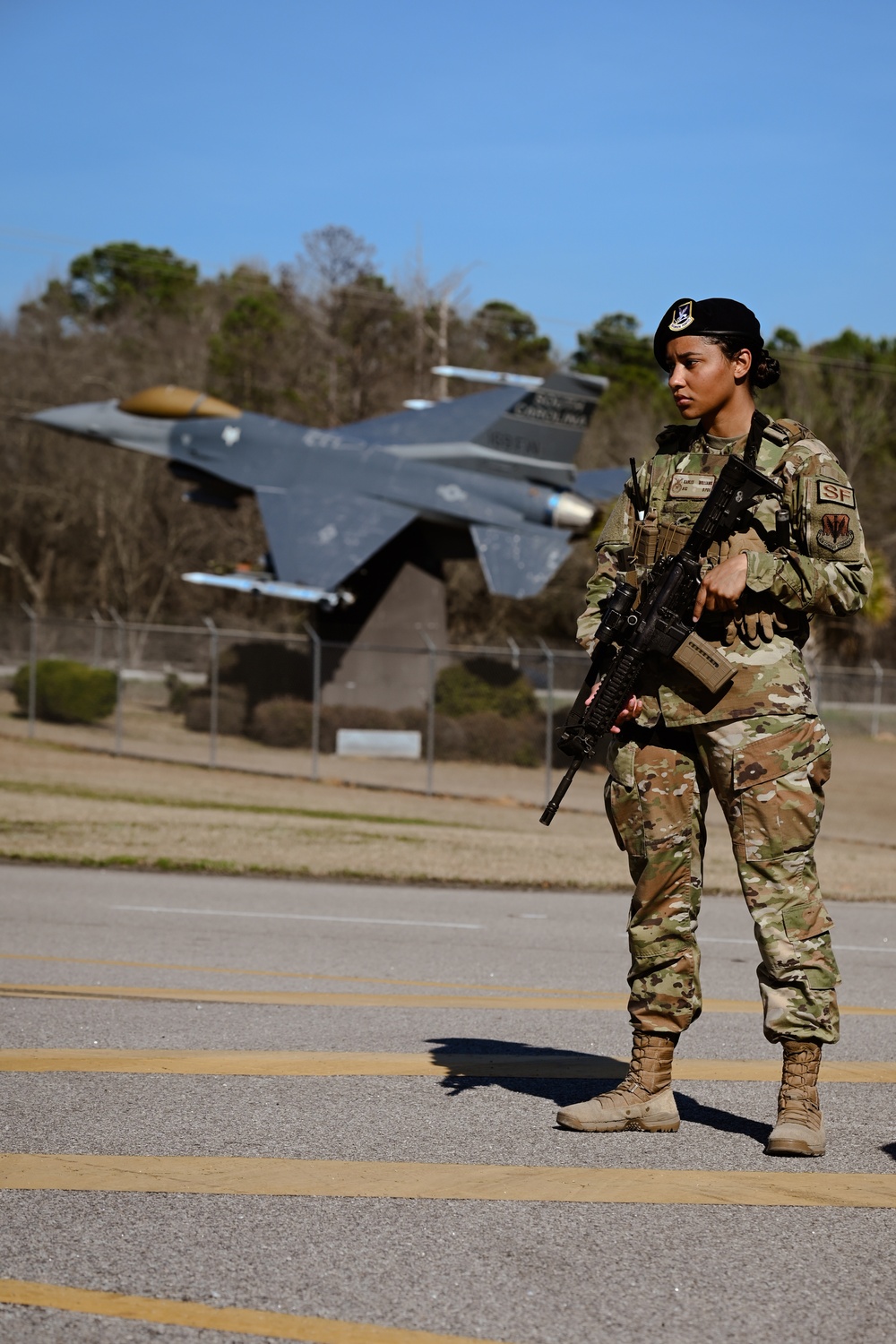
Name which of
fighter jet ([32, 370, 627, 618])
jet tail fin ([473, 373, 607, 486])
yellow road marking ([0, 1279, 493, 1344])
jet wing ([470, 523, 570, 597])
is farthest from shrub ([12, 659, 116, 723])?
yellow road marking ([0, 1279, 493, 1344])

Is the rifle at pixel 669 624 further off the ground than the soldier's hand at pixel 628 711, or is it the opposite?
the rifle at pixel 669 624

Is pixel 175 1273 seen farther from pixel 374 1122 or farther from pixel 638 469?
pixel 638 469

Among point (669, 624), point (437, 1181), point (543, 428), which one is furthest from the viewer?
point (543, 428)

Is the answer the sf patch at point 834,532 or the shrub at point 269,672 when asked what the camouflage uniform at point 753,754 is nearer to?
the sf patch at point 834,532

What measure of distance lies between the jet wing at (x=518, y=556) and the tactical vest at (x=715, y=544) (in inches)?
1023

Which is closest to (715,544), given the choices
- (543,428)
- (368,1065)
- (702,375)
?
(702,375)

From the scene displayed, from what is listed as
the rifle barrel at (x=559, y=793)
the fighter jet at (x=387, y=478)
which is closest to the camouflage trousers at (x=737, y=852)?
the rifle barrel at (x=559, y=793)

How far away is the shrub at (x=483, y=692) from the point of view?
99.6ft

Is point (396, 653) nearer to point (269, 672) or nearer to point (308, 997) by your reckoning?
point (269, 672)

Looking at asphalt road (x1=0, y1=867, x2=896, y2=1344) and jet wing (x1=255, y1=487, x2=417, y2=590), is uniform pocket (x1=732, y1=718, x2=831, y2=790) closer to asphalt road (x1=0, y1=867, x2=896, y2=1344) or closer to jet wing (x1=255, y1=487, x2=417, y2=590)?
asphalt road (x1=0, y1=867, x2=896, y2=1344)

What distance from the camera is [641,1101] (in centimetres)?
459

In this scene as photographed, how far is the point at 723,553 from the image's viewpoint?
15.1ft

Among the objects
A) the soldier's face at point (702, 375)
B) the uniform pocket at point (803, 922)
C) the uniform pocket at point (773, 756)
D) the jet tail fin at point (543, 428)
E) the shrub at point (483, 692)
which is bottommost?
the shrub at point (483, 692)

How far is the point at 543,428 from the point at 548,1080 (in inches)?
1104
